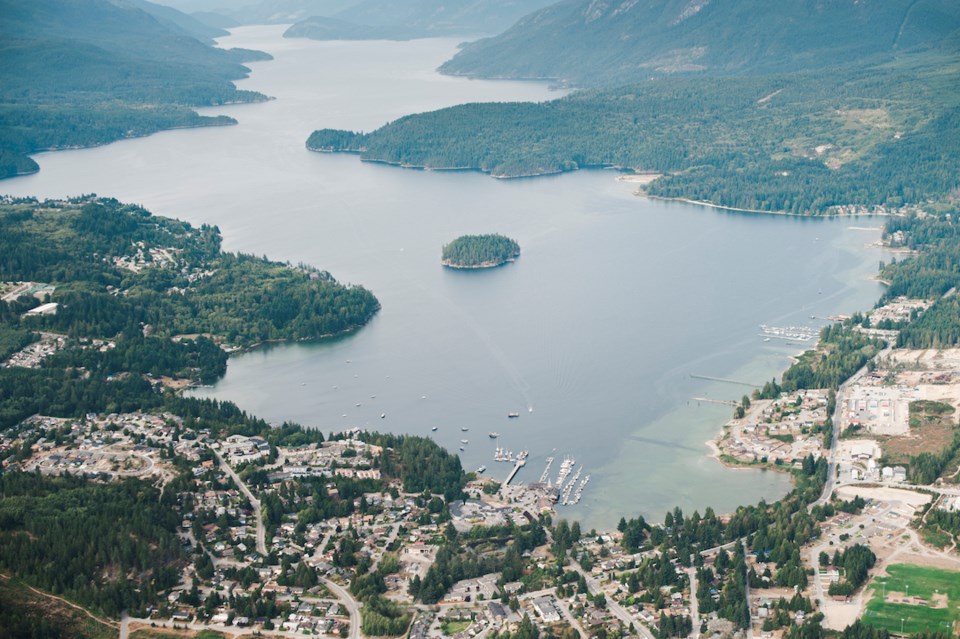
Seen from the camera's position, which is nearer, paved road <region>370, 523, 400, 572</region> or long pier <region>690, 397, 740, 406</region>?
paved road <region>370, 523, 400, 572</region>

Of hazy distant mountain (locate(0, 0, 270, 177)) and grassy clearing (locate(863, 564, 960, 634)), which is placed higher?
hazy distant mountain (locate(0, 0, 270, 177))

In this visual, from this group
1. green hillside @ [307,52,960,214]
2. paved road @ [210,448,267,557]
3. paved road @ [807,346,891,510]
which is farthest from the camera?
green hillside @ [307,52,960,214]

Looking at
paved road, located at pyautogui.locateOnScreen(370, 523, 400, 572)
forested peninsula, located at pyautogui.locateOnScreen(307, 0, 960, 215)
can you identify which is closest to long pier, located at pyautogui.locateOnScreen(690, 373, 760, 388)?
paved road, located at pyautogui.locateOnScreen(370, 523, 400, 572)

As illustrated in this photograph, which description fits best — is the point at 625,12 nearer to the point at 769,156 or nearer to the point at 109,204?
the point at 769,156

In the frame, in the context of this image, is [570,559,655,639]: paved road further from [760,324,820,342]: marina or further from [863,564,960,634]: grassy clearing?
[760,324,820,342]: marina

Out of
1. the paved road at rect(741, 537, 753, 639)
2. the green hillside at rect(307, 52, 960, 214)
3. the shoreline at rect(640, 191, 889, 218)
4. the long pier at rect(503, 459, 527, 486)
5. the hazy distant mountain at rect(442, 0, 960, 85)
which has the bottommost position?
the paved road at rect(741, 537, 753, 639)

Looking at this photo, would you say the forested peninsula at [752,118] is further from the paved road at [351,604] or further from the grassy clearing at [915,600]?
the paved road at [351,604]
